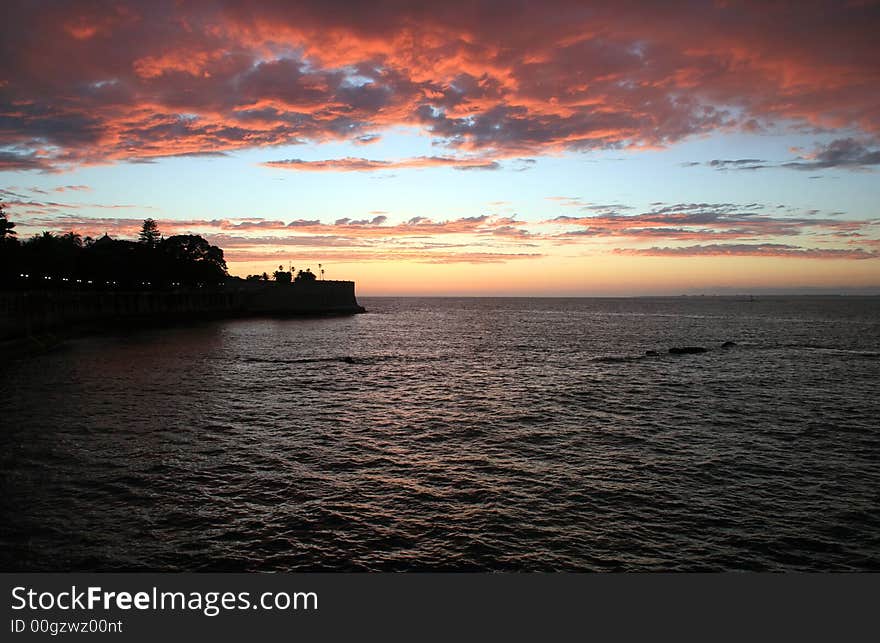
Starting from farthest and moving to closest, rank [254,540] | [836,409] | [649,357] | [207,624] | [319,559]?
[649,357] → [836,409] → [254,540] → [319,559] → [207,624]

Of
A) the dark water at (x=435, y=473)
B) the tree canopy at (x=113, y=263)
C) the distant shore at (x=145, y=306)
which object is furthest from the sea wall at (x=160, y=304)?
the dark water at (x=435, y=473)

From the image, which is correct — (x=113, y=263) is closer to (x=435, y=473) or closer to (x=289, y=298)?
(x=289, y=298)

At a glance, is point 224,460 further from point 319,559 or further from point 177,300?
point 177,300

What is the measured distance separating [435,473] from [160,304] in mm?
138453

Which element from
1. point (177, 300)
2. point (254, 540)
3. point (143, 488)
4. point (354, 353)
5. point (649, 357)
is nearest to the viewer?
point (254, 540)

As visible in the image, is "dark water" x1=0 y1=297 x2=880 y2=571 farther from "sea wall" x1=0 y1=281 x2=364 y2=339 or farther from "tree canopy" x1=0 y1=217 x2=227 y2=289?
"tree canopy" x1=0 y1=217 x2=227 y2=289

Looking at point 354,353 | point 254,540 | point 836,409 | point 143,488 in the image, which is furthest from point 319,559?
point 354,353

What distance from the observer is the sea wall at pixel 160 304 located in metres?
68.1

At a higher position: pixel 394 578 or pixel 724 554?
pixel 394 578

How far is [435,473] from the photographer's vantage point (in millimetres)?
20781

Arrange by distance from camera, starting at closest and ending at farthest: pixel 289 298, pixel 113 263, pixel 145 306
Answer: pixel 145 306 → pixel 113 263 → pixel 289 298

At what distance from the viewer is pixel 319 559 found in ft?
44.8

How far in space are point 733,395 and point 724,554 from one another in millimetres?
27518

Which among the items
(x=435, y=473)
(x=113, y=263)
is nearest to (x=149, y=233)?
(x=113, y=263)
